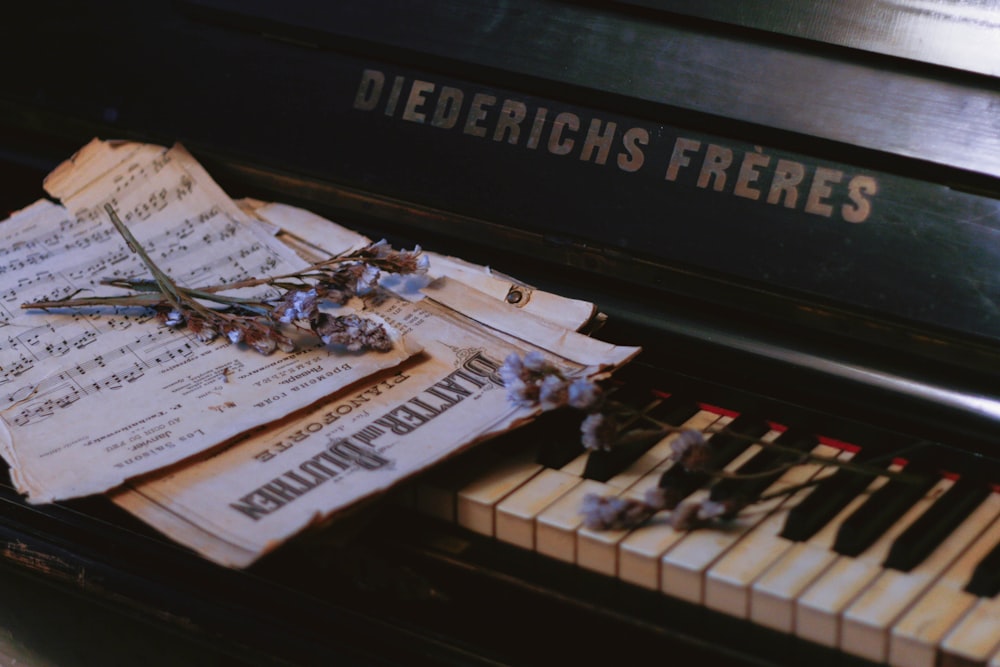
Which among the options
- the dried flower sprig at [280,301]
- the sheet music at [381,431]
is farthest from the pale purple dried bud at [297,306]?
the sheet music at [381,431]

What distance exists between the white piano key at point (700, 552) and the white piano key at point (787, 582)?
0.05 metres

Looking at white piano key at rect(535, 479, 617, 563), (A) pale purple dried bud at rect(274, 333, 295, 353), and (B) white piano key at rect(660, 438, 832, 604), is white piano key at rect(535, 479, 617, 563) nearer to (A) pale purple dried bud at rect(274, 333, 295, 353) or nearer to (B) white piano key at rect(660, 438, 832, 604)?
(B) white piano key at rect(660, 438, 832, 604)

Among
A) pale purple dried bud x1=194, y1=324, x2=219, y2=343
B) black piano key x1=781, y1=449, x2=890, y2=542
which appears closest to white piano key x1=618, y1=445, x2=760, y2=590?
black piano key x1=781, y1=449, x2=890, y2=542

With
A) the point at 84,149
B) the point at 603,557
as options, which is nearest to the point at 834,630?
the point at 603,557

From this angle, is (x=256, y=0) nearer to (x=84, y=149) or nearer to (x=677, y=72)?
(x=84, y=149)

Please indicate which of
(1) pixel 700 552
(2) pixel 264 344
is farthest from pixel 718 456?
Result: (2) pixel 264 344

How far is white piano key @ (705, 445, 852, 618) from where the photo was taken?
987 mm

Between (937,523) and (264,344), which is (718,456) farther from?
(264,344)

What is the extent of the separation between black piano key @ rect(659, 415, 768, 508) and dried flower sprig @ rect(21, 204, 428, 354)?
0.38m

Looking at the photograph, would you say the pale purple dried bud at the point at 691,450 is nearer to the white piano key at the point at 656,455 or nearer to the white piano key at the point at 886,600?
the white piano key at the point at 656,455

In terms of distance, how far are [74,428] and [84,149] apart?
62 centimetres

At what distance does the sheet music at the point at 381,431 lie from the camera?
3.40 feet

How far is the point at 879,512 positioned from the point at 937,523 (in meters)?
0.05

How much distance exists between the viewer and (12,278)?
4.99ft
